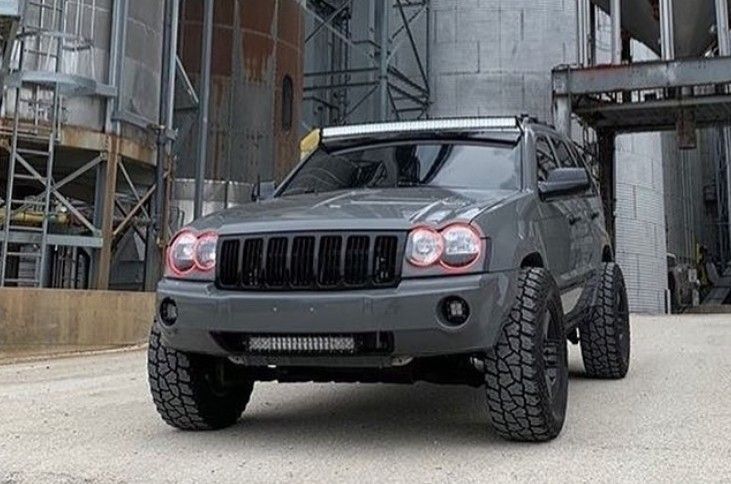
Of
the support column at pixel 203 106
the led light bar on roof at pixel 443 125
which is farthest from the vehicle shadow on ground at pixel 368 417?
the support column at pixel 203 106

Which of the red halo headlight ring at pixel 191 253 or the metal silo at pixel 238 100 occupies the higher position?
the metal silo at pixel 238 100

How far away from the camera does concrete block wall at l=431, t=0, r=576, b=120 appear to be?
23578 mm

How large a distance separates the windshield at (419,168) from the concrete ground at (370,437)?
57.6 inches

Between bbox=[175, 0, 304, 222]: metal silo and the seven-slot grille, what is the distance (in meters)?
13.4

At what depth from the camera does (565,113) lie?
1723 cm

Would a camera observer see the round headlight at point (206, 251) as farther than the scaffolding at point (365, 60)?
No

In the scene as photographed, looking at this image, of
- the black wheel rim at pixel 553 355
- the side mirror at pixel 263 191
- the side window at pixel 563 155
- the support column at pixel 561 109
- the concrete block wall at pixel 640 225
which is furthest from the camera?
the concrete block wall at pixel 640 225

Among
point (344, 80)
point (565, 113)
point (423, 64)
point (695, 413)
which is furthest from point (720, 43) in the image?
point (695, 413)

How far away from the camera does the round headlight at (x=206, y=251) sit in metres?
3.88

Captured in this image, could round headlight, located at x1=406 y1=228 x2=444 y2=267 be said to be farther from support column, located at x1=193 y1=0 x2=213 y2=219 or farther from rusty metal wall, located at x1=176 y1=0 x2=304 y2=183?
rusty metal wall, located at x1=176 y1=0 x2=304 y2=183

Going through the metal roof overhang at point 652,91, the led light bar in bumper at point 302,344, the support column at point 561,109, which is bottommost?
the led light bar in bumper at point 302,344

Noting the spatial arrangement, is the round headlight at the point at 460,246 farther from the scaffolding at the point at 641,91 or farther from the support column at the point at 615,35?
the support column at the point at 615,35

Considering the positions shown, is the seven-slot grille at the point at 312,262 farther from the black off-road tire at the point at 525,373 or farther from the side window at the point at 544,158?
the side window at the point at 544,158

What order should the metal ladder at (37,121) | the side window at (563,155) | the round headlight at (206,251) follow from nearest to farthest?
the round headlight at (206,251)
the side window at (563,155)
the metal ladder at (37,121)
